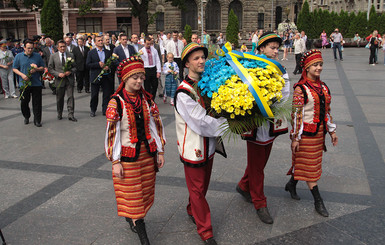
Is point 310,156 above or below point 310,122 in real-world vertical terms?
below

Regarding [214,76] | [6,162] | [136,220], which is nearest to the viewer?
[214,76]

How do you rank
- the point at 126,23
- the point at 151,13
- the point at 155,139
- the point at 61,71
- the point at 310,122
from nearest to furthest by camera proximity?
the point at 155,139, the point at 310,122, the point at 61,71, the point at 151,13, the point at 126,23

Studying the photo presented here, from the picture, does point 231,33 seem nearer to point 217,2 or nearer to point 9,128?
point 217,2

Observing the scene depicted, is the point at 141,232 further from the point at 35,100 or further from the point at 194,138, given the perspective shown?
the point at 35,100

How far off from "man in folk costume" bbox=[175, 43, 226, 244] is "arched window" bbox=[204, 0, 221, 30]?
45.4 m

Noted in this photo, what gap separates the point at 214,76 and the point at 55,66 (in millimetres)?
7004

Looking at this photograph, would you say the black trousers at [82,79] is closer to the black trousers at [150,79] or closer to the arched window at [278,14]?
the black trousers at [150,79]

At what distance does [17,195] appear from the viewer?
5.16 m

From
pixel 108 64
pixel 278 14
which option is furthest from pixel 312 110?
pixel 278 14

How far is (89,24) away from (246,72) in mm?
45213

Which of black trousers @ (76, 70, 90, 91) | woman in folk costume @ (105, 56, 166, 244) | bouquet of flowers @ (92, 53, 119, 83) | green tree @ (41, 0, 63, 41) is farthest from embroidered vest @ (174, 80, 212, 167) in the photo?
green tree @ (41, 0, 63, 41)

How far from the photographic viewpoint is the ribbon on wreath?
11.1 feet

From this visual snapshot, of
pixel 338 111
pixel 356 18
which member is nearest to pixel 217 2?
pixel 356 18

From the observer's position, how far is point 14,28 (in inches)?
1793
